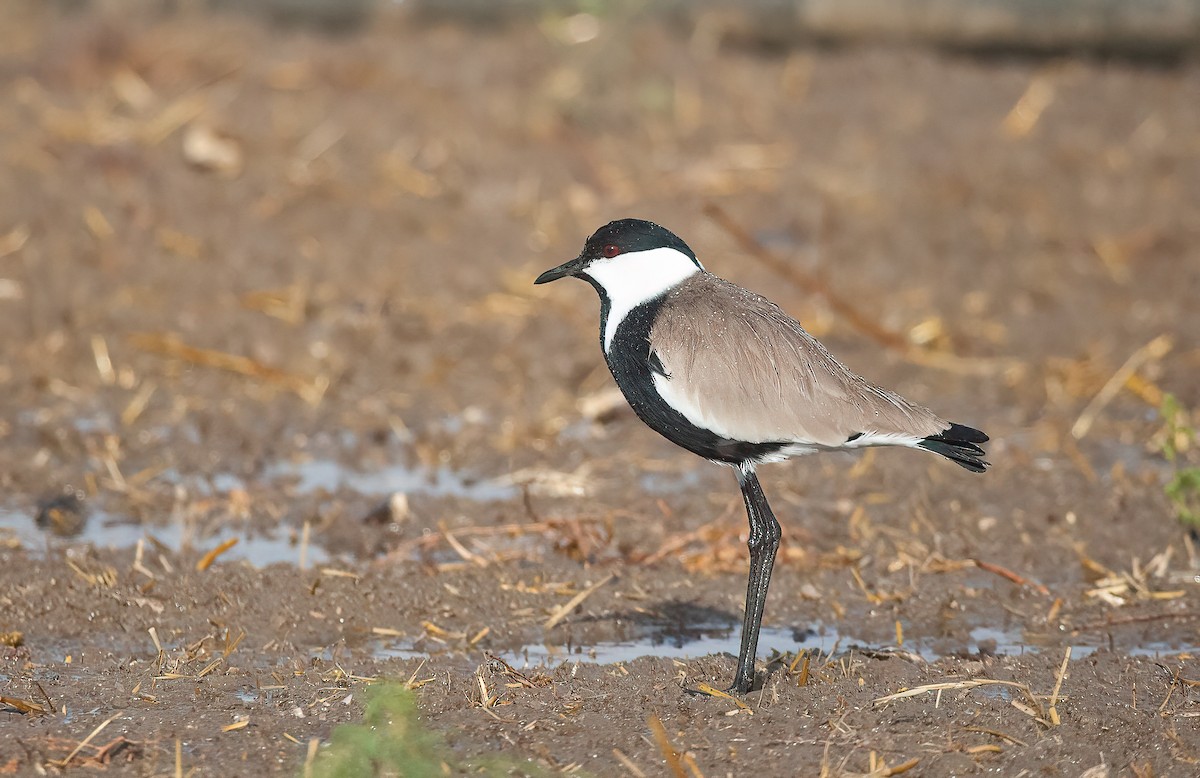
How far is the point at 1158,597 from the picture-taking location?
19.3 feet

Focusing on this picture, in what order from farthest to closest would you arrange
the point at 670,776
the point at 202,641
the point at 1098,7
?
the point at 1098,7
the point at 202,641
the point at 670,776

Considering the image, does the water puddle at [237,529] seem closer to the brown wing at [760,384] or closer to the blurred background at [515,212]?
the blurred background at [515,212]

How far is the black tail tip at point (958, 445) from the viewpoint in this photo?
478 centimetres

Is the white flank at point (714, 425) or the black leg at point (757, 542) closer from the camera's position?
the white flank at point (714, 425)

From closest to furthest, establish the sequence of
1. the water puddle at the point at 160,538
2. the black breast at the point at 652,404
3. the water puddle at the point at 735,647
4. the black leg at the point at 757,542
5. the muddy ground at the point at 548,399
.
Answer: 1. the muddy ground at the point at 548,399
2. the black breast at the point at 652,404
3. the black leg at the point at 757,542
4. the water puddle at the point at 735,647
5. the water puddle at the point at 160,538

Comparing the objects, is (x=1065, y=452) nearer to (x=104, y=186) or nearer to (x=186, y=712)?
(x=186, y=712)

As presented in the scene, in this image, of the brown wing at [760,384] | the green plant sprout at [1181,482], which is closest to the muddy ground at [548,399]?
the green plant sprout at [1181,482]

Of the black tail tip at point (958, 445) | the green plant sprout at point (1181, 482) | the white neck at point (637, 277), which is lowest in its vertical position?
the green plant sprout at point (1181, 482)

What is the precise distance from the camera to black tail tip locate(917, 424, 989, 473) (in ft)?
15.7

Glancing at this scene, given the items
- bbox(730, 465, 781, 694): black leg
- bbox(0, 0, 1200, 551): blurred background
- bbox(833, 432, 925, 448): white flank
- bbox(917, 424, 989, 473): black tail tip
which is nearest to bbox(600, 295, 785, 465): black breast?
bbox(730, 465, 781, 694): black leg

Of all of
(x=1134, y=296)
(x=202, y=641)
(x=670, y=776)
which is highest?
(x=670, y=776)

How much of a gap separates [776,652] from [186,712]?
1.96 meters

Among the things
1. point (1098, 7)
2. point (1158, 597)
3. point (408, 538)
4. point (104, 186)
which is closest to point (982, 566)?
point (1158, 597)

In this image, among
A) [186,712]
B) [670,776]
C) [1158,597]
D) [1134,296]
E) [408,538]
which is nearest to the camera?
[670,776]
